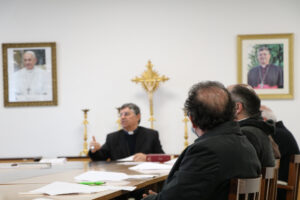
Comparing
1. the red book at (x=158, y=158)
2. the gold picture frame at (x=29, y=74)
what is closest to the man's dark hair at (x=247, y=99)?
the red book at (x=158, y=158)

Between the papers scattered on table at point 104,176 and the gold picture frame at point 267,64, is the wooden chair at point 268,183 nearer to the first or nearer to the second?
the papers scattered on table at point 104,176

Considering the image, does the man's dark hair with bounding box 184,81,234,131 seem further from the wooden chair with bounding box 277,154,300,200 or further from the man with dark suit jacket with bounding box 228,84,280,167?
the wooden chair with bounding box 277,154,300,200

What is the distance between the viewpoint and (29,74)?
7.18 m

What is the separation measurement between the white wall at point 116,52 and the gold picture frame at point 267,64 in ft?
0.39

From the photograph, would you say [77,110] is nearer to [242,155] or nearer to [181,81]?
[181,81]

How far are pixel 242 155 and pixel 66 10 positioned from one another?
5.46 metres

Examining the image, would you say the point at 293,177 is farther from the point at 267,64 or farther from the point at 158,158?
the point at 267,64

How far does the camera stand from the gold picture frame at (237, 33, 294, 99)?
22.5 feet

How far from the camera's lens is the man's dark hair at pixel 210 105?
225 cm

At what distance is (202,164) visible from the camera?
2133mm

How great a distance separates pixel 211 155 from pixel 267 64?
5026mm

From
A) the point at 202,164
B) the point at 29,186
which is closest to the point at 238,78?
the point at 29,186

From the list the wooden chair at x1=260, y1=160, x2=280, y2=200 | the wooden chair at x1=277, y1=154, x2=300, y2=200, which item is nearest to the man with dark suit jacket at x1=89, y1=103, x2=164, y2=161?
the wooden chair at x1=277, y1=154, x2=300, y2=200

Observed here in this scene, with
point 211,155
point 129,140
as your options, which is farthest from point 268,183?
point 129,140
